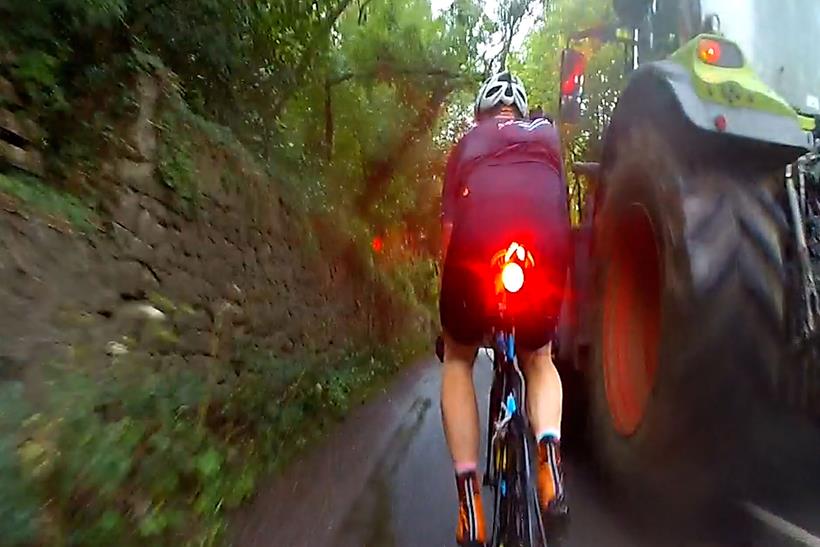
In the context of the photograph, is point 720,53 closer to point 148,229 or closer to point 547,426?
point 547,426

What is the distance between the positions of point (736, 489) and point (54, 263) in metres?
2.54

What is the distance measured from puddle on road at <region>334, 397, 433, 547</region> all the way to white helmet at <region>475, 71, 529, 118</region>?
6.70 feet

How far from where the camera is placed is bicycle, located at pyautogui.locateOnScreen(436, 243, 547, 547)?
131 inches

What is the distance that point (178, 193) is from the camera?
199 inches

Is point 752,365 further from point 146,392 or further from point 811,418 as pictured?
point 146,392

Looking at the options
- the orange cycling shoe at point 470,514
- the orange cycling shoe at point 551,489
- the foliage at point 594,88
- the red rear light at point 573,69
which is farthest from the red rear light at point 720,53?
the red rear light at point 573,69

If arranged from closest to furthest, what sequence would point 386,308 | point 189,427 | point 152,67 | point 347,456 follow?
1. point 189,427
2. point 152,67
3. point 347,456
4. point 386,308

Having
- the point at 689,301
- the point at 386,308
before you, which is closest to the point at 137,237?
the point at 689,301

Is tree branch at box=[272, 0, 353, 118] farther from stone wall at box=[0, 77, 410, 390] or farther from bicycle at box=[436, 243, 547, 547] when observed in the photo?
bicycle at box=[436, 243, 547, 547]

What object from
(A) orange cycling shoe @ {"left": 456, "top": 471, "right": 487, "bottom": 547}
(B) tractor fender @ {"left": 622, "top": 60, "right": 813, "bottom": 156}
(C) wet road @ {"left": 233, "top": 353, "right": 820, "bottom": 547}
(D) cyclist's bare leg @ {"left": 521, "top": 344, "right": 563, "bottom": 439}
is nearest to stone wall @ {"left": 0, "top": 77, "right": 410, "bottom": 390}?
(C) wet road @ {"left": 233, "top": 353, "right": 820, "bottom": 547}

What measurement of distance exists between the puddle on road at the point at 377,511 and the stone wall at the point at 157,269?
1.15 metres

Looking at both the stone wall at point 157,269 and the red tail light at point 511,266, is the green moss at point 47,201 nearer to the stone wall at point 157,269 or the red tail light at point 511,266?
the stone wall at point 157,269

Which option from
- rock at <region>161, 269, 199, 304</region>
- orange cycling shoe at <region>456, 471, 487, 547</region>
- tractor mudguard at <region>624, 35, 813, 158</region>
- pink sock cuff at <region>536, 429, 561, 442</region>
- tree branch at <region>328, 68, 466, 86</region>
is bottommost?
orange cycling shoe at <region>456, 471, 487, 547</region>

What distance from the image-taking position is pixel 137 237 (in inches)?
172
